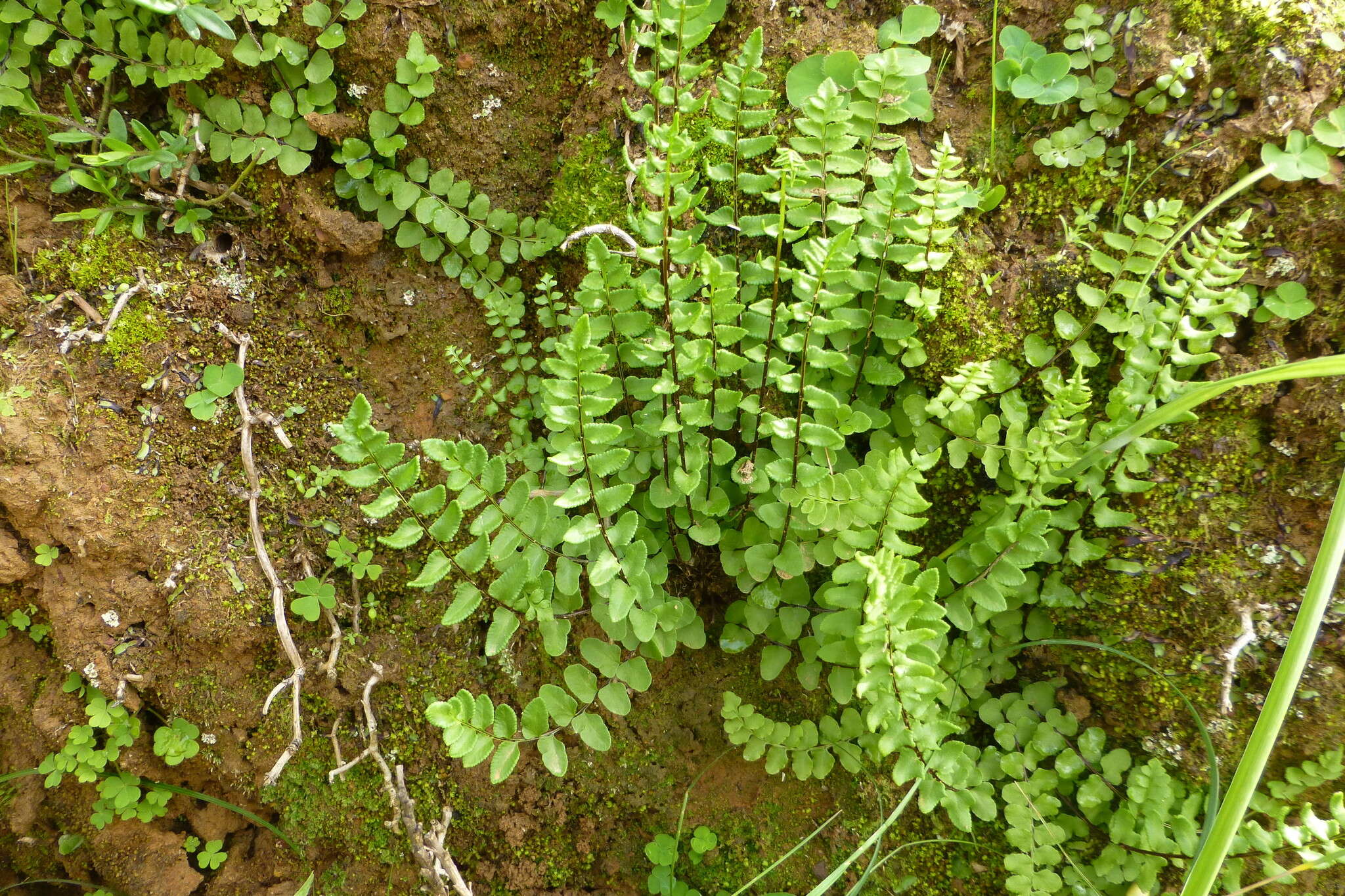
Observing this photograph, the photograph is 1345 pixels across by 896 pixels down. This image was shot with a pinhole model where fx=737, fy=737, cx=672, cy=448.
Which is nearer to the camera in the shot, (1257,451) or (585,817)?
(1257,451)

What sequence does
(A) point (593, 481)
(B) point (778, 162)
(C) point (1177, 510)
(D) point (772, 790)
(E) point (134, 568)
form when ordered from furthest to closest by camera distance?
(D) point (772, 790) → (E) point (134, 568) → (C) point (1177, 510) → (A) point (593, 481) → (B) point (778, 162)

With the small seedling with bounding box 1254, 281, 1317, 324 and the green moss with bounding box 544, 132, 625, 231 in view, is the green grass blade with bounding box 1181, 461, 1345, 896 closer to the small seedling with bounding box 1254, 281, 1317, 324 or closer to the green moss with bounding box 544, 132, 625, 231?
the small seedling with bounding box 1254, 281, 1317, 324

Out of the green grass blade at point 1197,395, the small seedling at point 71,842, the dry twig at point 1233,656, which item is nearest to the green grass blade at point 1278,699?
the green grass blade at point 1197,395

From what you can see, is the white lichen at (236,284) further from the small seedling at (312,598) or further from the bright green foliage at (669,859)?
the bright green foliage at (669,859)

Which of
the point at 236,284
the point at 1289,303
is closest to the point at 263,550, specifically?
the point at 236,284

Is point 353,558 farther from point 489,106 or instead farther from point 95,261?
point 489,106

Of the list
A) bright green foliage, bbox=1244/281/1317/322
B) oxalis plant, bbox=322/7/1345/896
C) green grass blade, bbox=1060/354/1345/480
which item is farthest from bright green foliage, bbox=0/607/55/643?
bright green foliage, bbox=1244/281/1317/322

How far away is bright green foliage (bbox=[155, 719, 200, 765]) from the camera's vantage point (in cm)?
285

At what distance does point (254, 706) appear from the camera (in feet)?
9.23

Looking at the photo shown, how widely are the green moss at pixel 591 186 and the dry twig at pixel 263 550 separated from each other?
130 cm

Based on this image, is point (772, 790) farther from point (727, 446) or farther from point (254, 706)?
point (254, 706)

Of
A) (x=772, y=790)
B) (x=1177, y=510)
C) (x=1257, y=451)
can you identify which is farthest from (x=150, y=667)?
(x=1257, y=451)

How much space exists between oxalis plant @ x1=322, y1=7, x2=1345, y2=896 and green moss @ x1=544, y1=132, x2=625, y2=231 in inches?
6.2

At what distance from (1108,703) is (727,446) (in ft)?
5.22
